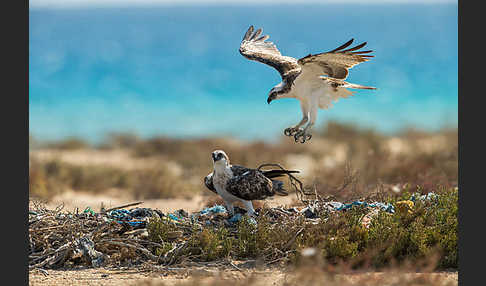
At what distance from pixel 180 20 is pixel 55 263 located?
46526 mm

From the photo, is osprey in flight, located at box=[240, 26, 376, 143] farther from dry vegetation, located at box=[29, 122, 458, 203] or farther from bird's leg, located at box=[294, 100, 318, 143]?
dry vegetation, located at box=[29, 122, 458, 203]

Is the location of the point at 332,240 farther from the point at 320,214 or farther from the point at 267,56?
the point at 267,56

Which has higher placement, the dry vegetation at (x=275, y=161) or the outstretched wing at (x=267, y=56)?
the outstretched wing at (x=267, y=56)

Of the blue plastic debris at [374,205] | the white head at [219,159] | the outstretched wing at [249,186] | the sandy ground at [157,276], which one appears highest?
the white head at [219,159]

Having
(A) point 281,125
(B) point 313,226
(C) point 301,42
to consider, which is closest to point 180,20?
(C) point 301,42

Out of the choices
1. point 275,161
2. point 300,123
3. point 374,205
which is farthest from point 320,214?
point 275,161

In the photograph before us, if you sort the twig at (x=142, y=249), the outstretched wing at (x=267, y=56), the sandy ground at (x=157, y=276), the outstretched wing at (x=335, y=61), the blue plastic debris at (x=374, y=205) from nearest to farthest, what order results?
the sandy ground at (x=157, y=276) < the twig at (x=142, y=249) < the outstretched wing at (x=335, y=61) < the outstretched wing at (x=267, y=56) < the blue plastic debris at (x=374, y=205)

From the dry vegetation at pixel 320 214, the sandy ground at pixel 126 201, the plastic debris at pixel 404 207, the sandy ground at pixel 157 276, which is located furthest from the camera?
the sandy ground at pixel 126 201

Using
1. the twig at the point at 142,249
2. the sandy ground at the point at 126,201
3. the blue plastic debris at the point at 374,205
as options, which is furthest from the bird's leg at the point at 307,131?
the twig at the point at 142,249

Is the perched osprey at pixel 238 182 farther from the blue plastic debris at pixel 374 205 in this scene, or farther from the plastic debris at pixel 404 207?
Result: the plastic debris at pixel 404 207

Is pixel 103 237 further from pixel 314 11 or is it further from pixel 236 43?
pixel 314 11

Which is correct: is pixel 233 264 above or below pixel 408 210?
below

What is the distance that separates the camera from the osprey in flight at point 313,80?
769 centimetres

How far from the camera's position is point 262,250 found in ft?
24.5
